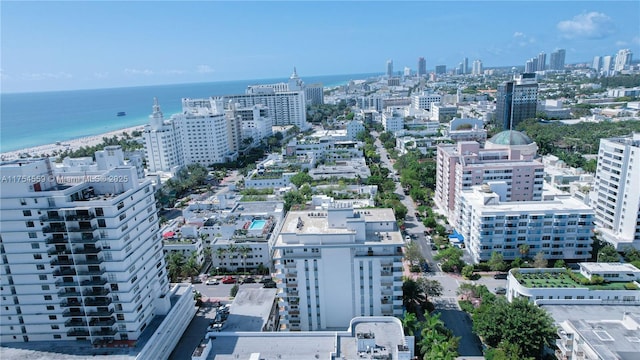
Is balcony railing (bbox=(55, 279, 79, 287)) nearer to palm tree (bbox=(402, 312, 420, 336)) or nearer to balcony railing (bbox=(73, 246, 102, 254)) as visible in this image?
balcony railing (bbox=(73, 246, 102, 254))

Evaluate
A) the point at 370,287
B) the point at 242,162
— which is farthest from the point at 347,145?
the point at 370,287

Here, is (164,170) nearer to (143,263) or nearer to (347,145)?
(347,145)

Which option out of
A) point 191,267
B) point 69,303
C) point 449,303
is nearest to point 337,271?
point 449,303

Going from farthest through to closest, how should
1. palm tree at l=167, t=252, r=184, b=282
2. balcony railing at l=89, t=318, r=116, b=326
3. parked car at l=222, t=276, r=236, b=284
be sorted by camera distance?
parked car at l=222, t=276, r=236, b=284, palm tree at l=167, t=252, r=184, b=282, balcony railing at l=89, t=318, r=116, b=326

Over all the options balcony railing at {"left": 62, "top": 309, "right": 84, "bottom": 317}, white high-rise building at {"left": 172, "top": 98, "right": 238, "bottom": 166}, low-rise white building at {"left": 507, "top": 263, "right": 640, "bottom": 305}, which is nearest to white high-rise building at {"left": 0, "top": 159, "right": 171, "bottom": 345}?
balcony railing at {"left": 62, "top": 309, "right": 84, "bottom": 317}

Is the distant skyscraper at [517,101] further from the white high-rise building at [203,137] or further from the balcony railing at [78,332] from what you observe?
the balcony railing at [78,332]

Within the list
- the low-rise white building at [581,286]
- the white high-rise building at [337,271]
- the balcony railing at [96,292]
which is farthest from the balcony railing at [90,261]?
the low-rise white building at [581,286]
